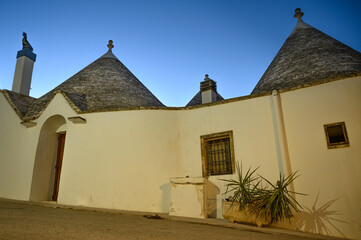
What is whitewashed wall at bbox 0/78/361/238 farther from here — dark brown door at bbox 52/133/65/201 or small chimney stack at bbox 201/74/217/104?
small chimney stack at bbox 201/74/217/104

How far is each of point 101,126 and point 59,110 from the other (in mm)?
2061

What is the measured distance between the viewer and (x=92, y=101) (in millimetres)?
10945

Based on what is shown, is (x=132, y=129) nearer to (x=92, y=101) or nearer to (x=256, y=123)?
(x=92, y=101)

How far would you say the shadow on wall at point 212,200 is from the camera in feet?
25.4

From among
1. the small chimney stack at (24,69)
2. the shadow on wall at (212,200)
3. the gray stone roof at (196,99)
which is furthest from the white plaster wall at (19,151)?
the gray stone roof at (196,99)

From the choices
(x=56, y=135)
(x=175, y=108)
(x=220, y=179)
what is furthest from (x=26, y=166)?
(x=220, y=179)

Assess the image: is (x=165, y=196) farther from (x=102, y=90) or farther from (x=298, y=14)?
(x=298, y=14)

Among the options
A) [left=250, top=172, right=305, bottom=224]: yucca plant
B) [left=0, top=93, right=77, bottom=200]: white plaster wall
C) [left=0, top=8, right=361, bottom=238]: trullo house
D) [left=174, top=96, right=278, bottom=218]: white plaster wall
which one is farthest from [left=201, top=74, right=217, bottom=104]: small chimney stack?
[left=250, top=172, right=305, bottom=224]: yucca plant

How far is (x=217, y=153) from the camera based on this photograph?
27.6ft

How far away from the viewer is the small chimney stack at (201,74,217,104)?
1214 centimetres

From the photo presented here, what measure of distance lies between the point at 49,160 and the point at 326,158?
9456 millimetres

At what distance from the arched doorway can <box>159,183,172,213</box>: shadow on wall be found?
4.53 metres

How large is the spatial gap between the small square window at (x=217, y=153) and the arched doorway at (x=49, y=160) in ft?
19.0

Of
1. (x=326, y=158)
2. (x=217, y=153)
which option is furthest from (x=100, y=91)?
(x=326, y=158)
